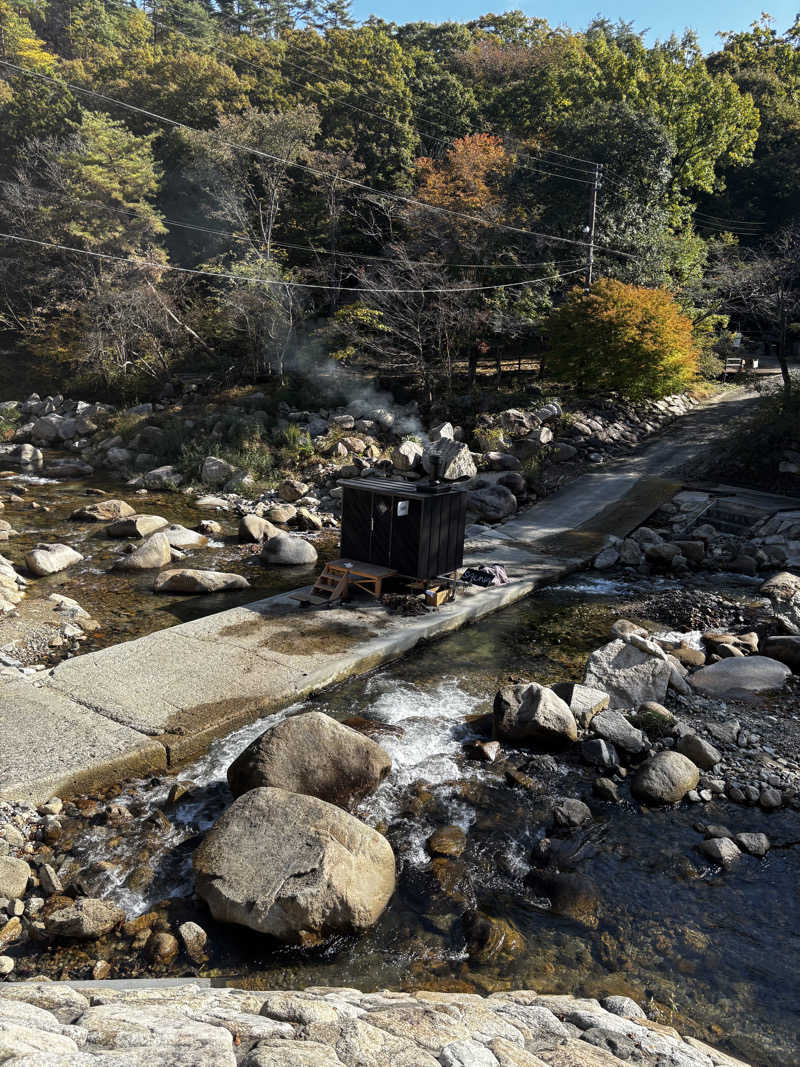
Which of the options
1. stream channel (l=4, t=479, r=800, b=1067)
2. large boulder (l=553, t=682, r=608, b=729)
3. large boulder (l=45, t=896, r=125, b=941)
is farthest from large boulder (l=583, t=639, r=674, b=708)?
large boulder (l=45, t=896, r=125, b=941)

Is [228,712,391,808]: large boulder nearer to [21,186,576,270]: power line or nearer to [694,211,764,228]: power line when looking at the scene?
[21,186,576,270]: power line

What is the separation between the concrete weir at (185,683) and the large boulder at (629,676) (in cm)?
269

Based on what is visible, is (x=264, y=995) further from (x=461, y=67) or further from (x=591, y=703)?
(x=461, y=67)

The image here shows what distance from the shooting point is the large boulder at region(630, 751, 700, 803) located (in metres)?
6.81

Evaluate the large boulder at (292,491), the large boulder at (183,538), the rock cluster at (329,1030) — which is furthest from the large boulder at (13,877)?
the large boulder at (292,491)

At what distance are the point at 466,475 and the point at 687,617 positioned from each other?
697cm

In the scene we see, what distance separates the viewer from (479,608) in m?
11.5

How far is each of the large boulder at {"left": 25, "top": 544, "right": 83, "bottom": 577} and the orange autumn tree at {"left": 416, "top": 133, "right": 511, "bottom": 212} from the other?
18.3 meters

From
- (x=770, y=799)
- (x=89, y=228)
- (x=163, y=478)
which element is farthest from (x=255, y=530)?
(x=89, y=228)

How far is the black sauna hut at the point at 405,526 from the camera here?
1091 cm

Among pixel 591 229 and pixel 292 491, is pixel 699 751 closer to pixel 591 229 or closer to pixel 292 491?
pixel 292 491

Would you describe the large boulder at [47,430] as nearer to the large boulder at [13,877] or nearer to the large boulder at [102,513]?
the large boulder at [102,513]

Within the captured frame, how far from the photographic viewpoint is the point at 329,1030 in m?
3.31

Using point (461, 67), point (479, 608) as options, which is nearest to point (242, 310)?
point (479, 608)
